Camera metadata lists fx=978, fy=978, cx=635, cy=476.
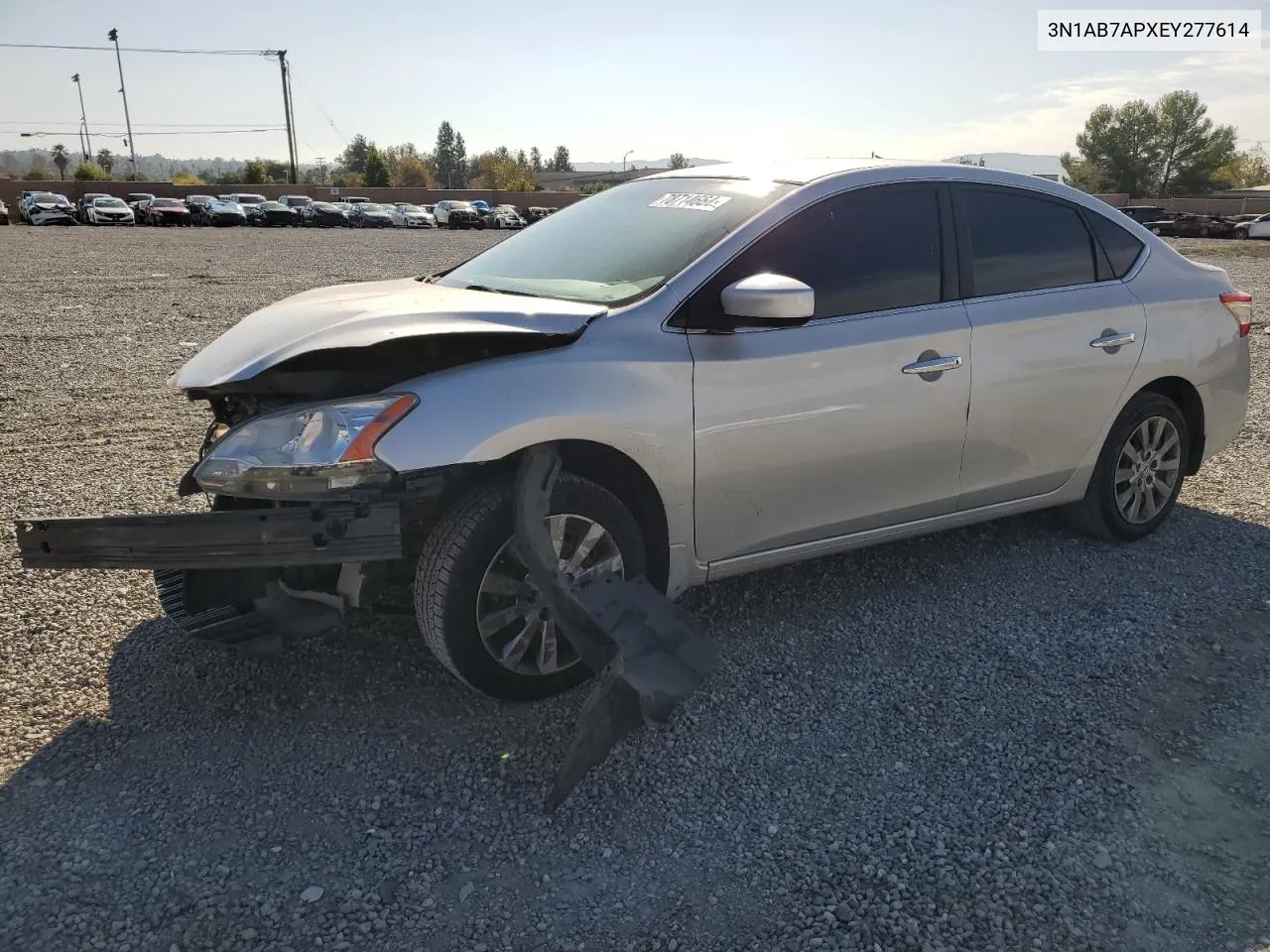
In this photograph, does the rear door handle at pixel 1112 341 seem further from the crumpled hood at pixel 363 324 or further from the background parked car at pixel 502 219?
the background parked car at pixel 502 219

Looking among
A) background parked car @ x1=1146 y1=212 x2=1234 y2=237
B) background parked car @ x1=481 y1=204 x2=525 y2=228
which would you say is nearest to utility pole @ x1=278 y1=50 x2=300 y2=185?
background parked car @ x1=481 y1=204 x2=525 y2=228

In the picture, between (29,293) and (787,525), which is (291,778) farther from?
(29,293)

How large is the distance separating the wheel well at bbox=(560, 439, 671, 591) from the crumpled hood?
0.40 m

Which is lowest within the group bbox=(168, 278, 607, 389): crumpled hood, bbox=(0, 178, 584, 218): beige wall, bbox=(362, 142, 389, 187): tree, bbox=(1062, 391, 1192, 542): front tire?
bbox=(1062, 391, 1192, 542): front tire

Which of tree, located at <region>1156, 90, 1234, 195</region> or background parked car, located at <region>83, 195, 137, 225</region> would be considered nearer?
background parked car, located at <region>83, 195, 137, 225</region>

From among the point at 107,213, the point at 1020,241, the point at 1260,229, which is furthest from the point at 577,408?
the point at 107,213

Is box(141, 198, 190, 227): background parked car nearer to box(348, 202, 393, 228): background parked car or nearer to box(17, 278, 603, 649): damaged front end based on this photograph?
box(348, 202, 393, 228): background parked car

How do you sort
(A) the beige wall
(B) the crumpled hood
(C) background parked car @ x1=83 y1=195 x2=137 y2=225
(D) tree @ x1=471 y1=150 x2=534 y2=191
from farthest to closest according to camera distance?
(D) tree @ x1=471 y1=150 x2=534 y2=191, (A) the beige wall, (C) background parked car @ x1=83 y1=195 x2=137 y2=225, (B) the crumpled hood

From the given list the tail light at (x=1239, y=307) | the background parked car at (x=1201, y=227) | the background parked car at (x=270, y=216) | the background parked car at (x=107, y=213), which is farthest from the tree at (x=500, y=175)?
the tail light at (x=1239, y=307)

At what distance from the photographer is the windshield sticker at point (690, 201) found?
381 cm

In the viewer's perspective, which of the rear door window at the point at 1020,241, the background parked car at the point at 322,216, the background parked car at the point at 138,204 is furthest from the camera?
the background parked car at the point at 322,216

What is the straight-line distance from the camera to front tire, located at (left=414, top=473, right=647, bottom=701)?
118 inches

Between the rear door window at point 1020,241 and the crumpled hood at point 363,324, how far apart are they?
178 centimetres

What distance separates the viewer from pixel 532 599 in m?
3.13
